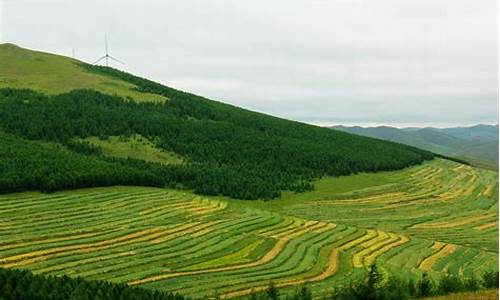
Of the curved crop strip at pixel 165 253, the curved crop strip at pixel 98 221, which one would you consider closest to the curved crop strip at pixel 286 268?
the curved crop strip at pixel 165 253

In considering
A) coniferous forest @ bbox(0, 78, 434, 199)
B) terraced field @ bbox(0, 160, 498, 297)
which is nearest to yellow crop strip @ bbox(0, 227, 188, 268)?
terraced field @ bbox(0, 160, 498, 297)

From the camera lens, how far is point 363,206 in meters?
113

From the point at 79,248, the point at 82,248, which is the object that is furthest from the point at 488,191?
the point at 79,248

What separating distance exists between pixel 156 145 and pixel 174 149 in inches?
186

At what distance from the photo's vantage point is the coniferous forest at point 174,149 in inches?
3868

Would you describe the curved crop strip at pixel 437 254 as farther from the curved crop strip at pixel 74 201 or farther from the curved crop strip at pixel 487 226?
the curved crop strip at pixel 74 201

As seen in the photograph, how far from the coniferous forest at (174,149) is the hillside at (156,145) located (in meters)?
0.26

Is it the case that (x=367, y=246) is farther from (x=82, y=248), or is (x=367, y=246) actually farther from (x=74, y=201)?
(x=74, y=201)

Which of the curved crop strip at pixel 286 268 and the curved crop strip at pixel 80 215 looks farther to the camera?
the curved crop strip at pixel 80 215

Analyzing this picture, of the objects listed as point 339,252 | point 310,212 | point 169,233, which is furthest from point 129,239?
point 310,212

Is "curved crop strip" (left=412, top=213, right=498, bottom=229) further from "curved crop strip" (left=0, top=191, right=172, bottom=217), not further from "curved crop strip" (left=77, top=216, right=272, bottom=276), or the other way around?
"curved crop strip" (left=0, top=191, right=172, bottom=217)

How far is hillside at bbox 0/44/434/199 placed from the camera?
100938 mm

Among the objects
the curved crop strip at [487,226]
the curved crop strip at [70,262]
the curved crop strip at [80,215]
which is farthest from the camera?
the curved crop strip at [487,226]

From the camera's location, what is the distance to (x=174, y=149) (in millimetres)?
143875
